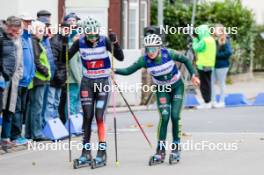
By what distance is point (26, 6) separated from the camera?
21.6m

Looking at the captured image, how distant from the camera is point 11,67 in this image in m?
13.5

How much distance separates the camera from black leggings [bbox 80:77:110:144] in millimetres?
12273

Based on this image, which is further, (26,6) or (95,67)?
(26,6)

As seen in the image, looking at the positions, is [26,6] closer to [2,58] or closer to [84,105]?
[2,58]

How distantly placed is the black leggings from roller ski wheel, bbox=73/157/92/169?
324 mm

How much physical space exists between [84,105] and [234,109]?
873cm

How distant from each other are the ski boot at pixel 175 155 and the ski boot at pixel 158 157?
0.12 metres

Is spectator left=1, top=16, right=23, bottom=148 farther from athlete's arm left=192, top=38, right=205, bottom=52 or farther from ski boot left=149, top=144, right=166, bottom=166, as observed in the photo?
athlete's arm left=192, top=38, right=205, bottom=52

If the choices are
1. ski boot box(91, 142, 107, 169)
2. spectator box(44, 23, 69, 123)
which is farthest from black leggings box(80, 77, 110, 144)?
spectator box(44, 23, 69, 123)

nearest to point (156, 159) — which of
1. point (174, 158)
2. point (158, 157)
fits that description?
point (158, 157)

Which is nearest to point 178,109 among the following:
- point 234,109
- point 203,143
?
point 203,143

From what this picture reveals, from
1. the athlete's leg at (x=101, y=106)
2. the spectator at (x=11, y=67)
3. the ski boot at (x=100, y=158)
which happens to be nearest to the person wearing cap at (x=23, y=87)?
the spectator at (x=11, y=67)

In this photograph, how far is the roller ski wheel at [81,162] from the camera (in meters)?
11.9

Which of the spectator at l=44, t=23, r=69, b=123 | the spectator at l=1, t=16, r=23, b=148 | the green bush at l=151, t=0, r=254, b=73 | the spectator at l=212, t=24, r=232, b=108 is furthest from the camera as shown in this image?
the green bush at l=151, t=0, r=254, b=73
